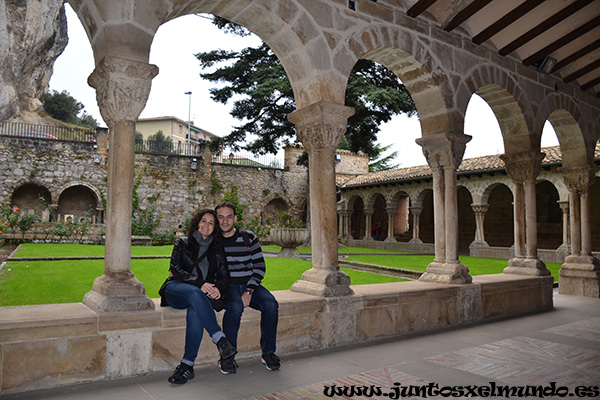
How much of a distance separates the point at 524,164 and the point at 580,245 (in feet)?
7.56

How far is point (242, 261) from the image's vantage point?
11.4 ft

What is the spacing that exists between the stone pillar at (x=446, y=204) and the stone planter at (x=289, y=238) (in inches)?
240

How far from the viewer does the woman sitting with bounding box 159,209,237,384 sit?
2.98 metres

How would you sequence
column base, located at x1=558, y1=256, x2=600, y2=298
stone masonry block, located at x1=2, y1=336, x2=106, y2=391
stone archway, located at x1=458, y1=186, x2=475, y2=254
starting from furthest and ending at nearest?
stone archway, located at x1=458, y1=186, x2=475, y2=254 < column base, located at x1=558, y1=256, x2=600, y2=298 < stone masonry block, located at x1=2, y1=336, x2=106, y2=391

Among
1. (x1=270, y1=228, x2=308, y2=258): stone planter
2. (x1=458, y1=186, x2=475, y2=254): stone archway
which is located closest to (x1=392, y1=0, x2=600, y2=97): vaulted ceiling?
(x1=270, y1=228, x2=308, y2=258): stone planter

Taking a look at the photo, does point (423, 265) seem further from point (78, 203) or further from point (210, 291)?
point (78, 203)

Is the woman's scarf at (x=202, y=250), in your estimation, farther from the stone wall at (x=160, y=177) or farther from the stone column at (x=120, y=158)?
the stone wall at (x=160, y=177)

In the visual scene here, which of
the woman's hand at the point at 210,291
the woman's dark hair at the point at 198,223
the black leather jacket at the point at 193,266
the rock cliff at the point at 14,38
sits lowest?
the woman's hand at the point at 210,291

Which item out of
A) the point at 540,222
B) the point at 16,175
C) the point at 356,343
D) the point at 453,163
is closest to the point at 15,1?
the point at 356,343

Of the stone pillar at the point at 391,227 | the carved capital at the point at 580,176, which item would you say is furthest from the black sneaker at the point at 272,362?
the stone pillar at the point at 391,227

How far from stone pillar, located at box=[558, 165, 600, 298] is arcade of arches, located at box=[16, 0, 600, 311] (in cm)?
2

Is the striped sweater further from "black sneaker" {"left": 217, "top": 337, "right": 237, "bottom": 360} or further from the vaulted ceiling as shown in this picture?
the vaulted ceiling

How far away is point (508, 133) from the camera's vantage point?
661 centimetres

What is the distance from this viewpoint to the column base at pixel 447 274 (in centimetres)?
530
